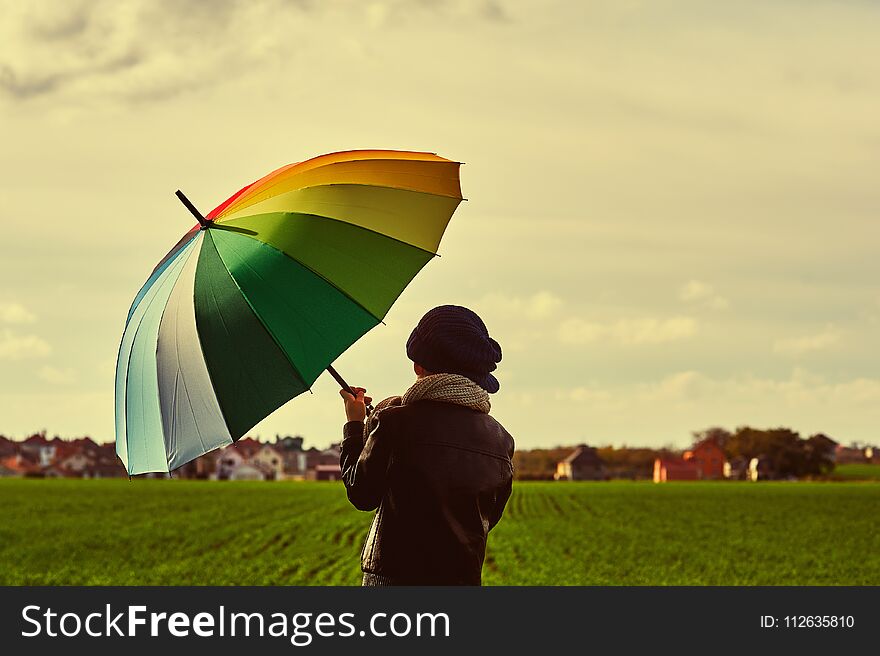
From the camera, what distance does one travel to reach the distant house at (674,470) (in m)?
130

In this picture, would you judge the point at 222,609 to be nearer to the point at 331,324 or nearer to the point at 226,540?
the point at 331,324

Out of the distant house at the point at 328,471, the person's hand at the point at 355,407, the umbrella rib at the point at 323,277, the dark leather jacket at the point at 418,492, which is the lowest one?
the dark leather jacket at the point at 418,492

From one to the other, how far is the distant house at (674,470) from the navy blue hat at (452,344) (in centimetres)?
12872

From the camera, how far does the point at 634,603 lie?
5.94 metres

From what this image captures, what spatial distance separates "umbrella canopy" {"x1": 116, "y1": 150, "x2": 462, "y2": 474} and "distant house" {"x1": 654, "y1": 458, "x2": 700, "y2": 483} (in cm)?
12805

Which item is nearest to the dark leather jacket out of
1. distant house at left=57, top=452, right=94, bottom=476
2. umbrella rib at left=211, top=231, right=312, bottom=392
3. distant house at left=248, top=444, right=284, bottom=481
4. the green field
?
umbrella rib at left=211, top=231, right=312, bottom=392

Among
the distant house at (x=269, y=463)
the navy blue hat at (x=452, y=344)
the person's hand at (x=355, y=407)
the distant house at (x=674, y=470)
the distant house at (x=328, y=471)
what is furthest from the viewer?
the distant house at (x=674, y=470)

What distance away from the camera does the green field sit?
21797mm

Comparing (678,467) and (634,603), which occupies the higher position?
(678,467)

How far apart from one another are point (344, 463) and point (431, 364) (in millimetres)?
492

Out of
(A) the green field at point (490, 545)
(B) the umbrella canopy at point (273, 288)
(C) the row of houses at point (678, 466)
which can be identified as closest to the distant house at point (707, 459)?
(C) the row of houses at point (678, 466)

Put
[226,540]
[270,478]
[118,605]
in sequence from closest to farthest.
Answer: [118,605] < [226,540] < [270,478]

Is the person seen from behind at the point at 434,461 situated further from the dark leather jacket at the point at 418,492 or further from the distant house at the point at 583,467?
the distant house at the point at 583,467

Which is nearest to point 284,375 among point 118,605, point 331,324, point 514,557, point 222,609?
point 331,324
